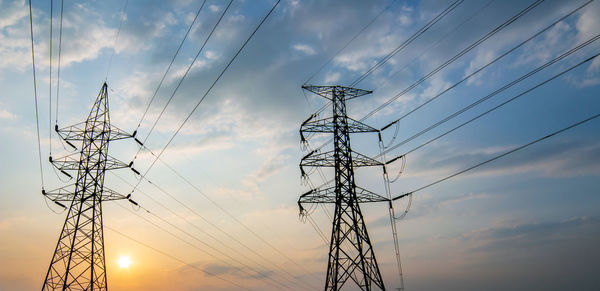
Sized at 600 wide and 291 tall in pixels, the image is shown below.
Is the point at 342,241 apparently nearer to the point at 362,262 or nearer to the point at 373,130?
the point at 362,262

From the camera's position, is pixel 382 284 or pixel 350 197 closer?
pixel 382 284

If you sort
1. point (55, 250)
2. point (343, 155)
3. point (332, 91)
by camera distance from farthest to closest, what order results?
point (332, 91)
point (343, 155)
point (55, 250)

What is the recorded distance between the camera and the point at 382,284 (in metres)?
19.6

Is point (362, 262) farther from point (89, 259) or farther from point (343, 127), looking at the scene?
point (89, 259)

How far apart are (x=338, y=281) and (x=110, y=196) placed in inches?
614

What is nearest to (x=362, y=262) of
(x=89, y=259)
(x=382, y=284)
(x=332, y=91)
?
(x=382, y=284)

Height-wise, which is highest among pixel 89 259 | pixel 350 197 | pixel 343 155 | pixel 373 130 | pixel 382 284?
pixel 373 130

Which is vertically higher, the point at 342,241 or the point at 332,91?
the point at 332,91

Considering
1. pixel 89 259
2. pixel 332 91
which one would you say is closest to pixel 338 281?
pixel 332 91

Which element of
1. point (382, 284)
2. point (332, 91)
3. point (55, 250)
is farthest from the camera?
point (332, 91)

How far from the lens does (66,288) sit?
800 inches

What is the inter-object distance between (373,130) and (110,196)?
58.0 feet

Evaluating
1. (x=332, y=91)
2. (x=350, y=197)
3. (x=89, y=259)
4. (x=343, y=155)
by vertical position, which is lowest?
(x=89, y=259)

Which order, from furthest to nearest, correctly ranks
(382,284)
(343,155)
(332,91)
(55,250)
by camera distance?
(332,91), (343,155), (55,250), (382,284)
